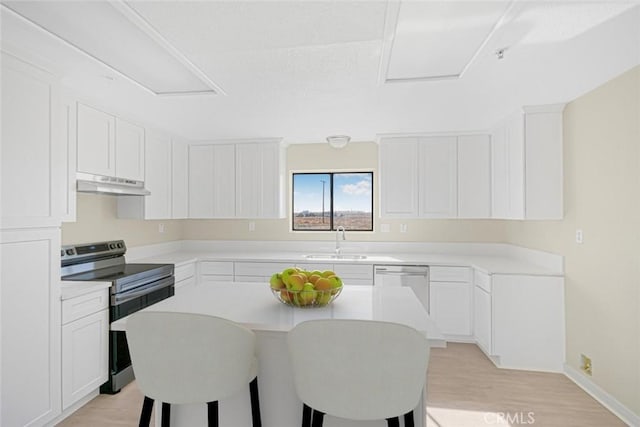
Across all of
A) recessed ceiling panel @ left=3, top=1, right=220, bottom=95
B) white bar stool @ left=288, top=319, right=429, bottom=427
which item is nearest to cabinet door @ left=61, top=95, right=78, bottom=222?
recessed ceiling panel @ left=3, top=1, right=220, bottom=95

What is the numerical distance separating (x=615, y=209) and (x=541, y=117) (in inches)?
41.4

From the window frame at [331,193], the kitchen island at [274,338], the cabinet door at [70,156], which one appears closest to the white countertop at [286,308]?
the kitchen island at [274,338]

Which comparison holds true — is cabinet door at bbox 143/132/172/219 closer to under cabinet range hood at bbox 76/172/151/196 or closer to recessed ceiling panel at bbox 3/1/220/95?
under cabinet range hood at bbox 76/172/151/196

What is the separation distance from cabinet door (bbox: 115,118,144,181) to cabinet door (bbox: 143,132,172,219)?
110 millimetres

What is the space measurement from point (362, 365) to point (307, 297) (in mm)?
470

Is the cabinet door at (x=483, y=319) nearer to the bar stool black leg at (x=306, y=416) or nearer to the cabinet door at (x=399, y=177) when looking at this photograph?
the cabinet door at (x=399, y=177)

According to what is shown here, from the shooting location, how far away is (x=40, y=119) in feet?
6.77

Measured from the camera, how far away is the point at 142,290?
292cm

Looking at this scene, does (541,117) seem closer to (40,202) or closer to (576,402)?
(576,402)

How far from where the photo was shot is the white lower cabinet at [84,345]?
2248 millimetres

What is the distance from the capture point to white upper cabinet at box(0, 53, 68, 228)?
6.10 ft

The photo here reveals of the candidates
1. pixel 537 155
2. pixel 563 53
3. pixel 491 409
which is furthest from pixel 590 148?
pixel 491 409

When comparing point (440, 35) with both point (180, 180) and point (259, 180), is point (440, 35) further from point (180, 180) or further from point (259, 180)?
point (180, 180)

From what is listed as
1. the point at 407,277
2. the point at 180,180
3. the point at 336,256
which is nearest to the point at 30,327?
the point at 180,180
